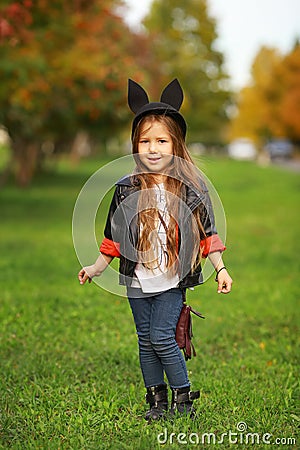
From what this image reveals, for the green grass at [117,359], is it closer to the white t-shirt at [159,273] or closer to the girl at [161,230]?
the girl at [161,230]

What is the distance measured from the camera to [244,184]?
107ft

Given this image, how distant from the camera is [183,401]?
4.32m

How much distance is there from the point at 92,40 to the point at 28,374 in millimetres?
12879

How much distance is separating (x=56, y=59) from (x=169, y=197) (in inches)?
469

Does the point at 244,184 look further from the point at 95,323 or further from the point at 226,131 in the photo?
the point at 226,131

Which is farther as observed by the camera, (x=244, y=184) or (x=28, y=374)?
(x=244, y=184)

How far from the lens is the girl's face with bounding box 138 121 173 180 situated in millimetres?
4160

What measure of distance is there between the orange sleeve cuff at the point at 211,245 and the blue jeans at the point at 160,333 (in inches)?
10.1

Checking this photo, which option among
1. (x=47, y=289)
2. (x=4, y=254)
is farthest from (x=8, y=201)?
(x=47, y=289)

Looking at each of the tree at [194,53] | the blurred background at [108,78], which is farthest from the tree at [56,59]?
the tree at [194,53]

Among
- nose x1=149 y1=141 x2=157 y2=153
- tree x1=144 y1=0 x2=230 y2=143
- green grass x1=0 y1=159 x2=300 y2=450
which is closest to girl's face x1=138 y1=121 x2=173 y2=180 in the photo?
nose x1=149 y1=141 x2=157 y2=153

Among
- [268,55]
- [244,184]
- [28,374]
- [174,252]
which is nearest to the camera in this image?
[174,252]

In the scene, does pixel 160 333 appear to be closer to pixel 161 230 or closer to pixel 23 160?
pixel 161 230

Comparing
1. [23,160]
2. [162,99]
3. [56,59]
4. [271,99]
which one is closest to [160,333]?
[162,99]
